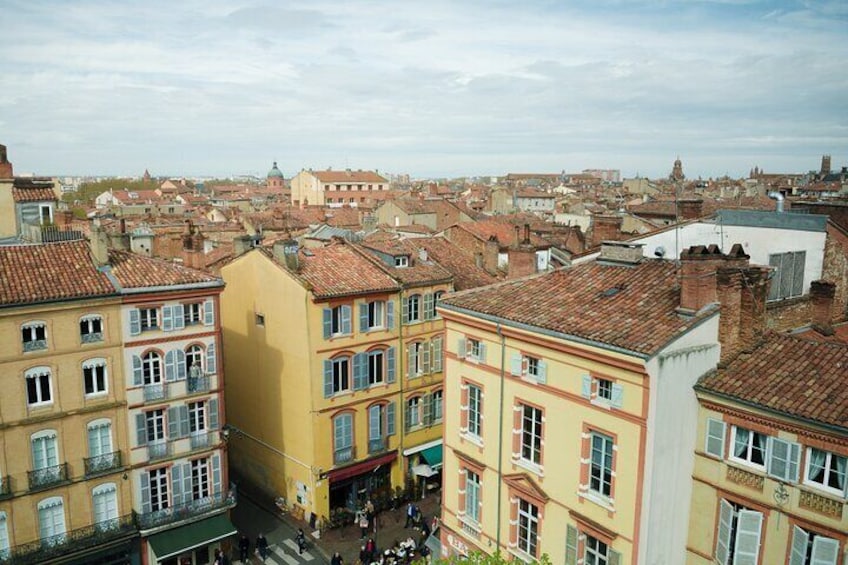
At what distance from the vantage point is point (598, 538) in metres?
21.8

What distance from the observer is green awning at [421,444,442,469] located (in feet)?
134

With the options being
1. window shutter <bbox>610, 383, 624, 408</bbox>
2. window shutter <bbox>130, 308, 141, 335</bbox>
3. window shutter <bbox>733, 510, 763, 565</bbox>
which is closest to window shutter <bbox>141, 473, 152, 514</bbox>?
window shutter <bbox>130, 308, 141, 335</bbox>

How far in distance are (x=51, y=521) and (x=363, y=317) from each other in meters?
17.0

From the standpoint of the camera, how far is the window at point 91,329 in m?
28.2

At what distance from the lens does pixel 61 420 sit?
27.8 m

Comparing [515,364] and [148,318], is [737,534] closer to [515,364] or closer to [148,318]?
[515,364]

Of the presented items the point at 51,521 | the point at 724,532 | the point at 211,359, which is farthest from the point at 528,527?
the point at 51,521

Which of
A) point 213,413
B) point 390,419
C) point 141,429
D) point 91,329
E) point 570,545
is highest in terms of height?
point 91,329

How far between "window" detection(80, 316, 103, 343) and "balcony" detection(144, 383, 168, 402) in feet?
10.2

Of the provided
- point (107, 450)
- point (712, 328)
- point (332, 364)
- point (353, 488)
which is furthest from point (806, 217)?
point (107, 450)

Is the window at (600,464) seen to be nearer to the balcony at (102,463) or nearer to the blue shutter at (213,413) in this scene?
the blue shutter at (213,413)

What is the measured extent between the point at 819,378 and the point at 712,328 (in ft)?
10.2

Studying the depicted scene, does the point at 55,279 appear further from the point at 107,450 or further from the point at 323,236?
the point at 323,236

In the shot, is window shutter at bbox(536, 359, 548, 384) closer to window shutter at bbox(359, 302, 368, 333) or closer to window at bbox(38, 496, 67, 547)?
window shutter at bbox(359, 302, 368, 333)
